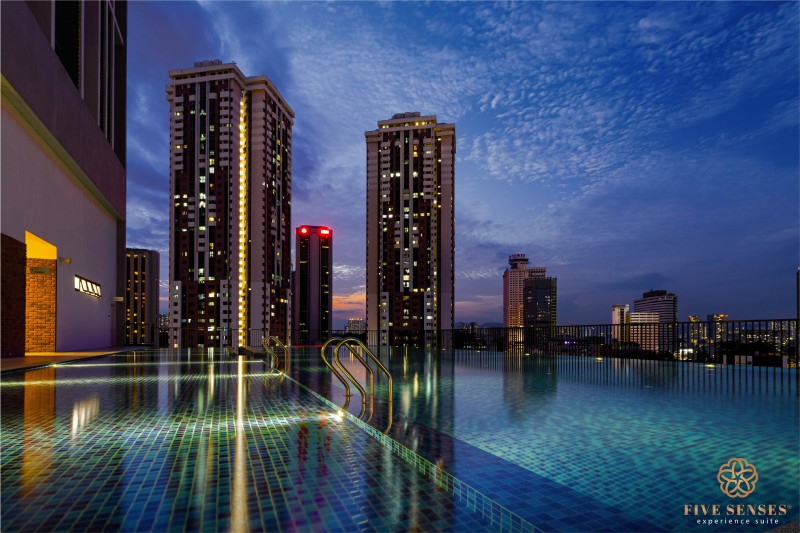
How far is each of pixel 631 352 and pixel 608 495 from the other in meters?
12.1

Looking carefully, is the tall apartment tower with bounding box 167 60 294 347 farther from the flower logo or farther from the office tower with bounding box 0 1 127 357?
the flower logo

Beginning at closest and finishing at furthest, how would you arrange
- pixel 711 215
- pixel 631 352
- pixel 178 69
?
pixel 631 352 < pixel 711 215 < pixel 178 69

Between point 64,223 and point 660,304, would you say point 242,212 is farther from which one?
point 660,304

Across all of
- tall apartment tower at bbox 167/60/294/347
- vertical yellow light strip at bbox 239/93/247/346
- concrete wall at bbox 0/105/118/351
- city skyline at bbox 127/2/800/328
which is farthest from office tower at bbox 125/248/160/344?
concrete wall at bbox 0/105/118/351

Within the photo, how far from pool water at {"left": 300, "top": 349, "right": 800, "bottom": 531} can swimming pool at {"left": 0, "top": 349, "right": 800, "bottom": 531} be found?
0.7 inches

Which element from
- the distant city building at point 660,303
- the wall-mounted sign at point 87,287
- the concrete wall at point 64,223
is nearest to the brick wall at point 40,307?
the concrete wall at point 64,223

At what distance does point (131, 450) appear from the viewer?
11.4 ft

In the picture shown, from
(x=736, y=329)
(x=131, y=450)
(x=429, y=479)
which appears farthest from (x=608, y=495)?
(x=736, y=329)

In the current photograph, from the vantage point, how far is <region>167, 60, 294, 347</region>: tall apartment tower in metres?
74.8

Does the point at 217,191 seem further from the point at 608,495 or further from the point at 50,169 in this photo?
the point at 608,495

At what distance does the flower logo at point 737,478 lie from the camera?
9.12ft

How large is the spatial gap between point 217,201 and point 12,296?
68.4m

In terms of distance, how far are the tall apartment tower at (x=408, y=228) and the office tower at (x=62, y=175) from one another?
6265 centimetres

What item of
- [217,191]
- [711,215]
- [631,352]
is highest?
[217,191]
